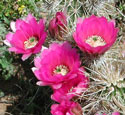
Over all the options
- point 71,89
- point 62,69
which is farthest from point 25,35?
point 71,89

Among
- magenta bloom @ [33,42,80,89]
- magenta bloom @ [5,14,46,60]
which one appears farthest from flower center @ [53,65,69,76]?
magenta bloom @ [5,14,46,60]

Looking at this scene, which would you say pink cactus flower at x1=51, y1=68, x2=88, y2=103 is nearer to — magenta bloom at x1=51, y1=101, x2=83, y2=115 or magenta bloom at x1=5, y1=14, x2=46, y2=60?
magenta bloom at x1=51, y1=101, x2=83, y2=115

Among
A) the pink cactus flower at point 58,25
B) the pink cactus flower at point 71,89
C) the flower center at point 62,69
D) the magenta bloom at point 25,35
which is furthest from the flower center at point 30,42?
the pink cactus flower at point 71,89

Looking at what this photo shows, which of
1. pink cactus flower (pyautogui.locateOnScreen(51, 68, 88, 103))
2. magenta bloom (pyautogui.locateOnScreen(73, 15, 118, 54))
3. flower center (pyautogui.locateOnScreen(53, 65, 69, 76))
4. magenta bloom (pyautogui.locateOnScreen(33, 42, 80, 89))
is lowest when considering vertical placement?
pink cactus flower (pyautogui.locateOnScreen(51, 68, 88, 103))

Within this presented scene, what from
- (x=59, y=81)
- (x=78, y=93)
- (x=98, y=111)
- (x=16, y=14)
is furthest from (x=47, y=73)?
(x=16, y=14)

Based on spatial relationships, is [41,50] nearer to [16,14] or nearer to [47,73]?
[47,73]

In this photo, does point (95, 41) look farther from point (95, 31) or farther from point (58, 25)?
point (58, 25)
